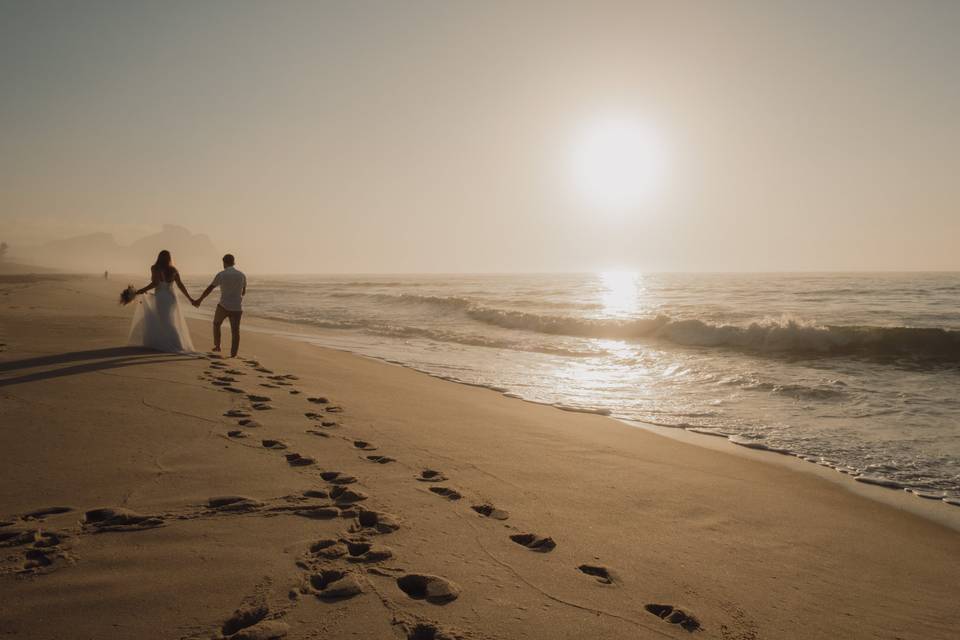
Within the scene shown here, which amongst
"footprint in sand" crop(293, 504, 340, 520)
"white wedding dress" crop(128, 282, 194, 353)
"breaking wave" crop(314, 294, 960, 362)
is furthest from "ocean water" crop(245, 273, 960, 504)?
"footprint in sand" crop(293, 504, 340, 520)

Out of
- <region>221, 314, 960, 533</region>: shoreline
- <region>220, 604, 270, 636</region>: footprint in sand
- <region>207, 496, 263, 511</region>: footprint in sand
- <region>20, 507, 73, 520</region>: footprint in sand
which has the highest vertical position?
<region>20, 507, 73, 520</region>: footprint in sand

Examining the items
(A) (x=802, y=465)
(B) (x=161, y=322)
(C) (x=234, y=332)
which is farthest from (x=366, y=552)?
(C) (x=234, y=332)

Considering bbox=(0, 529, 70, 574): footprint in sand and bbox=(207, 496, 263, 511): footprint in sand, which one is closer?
bbox=(0, 529, 70, 574): footprint in sand

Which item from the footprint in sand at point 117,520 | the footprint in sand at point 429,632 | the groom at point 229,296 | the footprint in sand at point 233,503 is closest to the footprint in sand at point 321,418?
the footprint in sand at point 233,503

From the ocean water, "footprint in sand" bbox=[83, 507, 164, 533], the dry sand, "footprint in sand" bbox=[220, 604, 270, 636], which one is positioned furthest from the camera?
the ocean water

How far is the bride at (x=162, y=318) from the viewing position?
9.09 m

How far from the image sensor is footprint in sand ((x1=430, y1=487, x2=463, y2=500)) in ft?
12.8

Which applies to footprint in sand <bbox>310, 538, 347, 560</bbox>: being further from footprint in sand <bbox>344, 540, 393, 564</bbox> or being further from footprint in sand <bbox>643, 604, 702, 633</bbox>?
footprint in sand <bbox>643, 604, 702, 633</bbox>

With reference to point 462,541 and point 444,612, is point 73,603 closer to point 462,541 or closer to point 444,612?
point 444,612

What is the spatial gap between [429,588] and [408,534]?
0.62 metres

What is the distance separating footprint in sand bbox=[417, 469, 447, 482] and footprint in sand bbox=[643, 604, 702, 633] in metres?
1.95

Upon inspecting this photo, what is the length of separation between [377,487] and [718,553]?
2362 millimetres

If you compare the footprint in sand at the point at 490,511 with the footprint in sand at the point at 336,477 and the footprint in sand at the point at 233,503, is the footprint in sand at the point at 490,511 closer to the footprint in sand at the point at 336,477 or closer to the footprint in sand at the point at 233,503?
the footprint in sand at the point at 336,477

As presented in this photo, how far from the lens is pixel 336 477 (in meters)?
4.04
